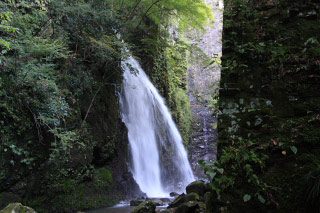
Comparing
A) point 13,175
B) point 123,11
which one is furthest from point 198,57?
point 13,175

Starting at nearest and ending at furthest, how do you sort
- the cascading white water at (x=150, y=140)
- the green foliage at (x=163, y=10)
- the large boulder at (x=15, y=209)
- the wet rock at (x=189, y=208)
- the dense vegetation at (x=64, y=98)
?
the large boulder at (x=15, y=209) < the wet rock at (x=189, y=208) < the dense vegetation at (x=64, y=98) < the green foliage at (x=163, y=10) < the cascading white water at (x=150, y=140)

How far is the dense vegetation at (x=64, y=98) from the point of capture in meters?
5.40

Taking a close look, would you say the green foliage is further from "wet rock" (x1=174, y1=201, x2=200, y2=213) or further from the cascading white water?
"wet rock" (x1=174, y1=201, x2=200, y2=213)

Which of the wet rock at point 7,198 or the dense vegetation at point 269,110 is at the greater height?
the dense vegetation at point 269,110

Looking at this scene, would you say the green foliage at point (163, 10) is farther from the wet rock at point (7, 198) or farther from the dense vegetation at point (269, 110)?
the dense vegetation at point (269, 110)

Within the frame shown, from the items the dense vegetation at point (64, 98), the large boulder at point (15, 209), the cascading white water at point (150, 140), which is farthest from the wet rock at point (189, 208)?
the cascading white water at point (150, 140)

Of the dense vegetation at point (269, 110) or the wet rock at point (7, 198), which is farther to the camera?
the wet rock at point (7, 198)

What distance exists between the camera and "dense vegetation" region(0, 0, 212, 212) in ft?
17.7

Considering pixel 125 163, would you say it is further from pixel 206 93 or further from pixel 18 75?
pixel 206 93

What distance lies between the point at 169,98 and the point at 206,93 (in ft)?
23.8

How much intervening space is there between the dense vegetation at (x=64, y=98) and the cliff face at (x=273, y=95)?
334cm

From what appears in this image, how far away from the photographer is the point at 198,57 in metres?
11.4

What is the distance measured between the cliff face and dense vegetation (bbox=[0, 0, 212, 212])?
334cm

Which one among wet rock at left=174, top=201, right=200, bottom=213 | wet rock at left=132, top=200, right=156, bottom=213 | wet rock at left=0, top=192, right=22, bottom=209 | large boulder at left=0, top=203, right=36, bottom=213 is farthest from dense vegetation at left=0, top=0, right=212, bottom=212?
wet rock at left=174, top=201, right=200, bottom=213
